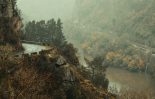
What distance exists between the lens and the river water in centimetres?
12288

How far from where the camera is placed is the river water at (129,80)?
122875mm

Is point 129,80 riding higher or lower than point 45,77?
lower

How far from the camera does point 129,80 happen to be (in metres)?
137

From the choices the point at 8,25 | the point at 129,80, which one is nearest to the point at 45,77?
the point at 8,25

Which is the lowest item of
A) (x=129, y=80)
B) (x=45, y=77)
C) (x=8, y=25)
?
(x=129, y=80)

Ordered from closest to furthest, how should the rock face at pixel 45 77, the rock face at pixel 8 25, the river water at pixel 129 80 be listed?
the rock face at pixel 45 77
the rock face at pixel 8 25
the river water at pixel 129 80

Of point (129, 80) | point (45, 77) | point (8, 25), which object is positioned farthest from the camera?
point (129, 80)

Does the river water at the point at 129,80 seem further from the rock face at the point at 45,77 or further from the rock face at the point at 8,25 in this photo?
the rock face at the point at 8,25

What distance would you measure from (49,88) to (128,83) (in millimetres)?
81705

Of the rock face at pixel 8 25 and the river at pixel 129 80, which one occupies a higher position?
the rock face at pixel 8 25

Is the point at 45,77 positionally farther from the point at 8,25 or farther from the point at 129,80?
the point at 129,80

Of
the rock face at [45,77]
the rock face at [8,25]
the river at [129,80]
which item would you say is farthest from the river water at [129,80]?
the rock face at [8,25]

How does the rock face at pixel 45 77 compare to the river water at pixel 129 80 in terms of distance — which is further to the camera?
→ the river water at pixel 129 80

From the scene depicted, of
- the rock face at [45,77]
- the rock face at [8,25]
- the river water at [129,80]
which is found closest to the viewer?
the rock face at [45,77]
